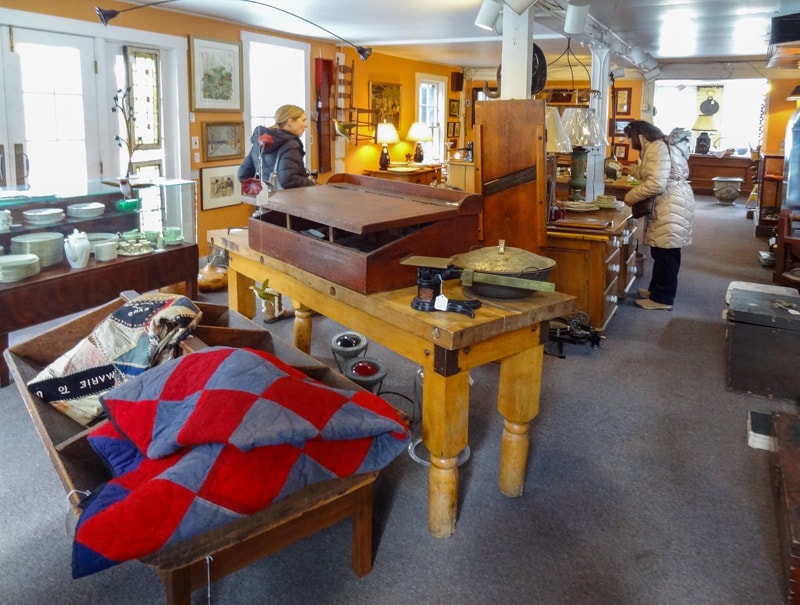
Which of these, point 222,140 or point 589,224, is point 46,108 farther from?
point 589,224

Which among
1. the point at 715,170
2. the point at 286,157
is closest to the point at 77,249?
the point at 286,157

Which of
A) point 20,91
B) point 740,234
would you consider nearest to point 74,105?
point 20,91

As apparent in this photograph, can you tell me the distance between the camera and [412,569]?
2.24 metres

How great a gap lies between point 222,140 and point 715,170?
10.9 metres

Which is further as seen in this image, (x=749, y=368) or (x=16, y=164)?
(x=16, y=164)

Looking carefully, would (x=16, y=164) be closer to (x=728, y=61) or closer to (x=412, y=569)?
(x=412, y=569)

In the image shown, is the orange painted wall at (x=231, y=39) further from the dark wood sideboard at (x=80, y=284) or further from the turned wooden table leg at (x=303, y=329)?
the turned wooden table leg at (x=303, y=329)

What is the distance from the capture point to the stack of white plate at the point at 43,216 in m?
3.74

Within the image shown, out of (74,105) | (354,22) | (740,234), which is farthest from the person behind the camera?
(740,234)

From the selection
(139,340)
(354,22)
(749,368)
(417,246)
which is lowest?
(749,368)

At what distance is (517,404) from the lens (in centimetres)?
251

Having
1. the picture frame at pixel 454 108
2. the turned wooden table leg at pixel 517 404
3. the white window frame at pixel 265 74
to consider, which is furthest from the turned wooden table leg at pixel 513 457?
the picture frame at pixel 454 108

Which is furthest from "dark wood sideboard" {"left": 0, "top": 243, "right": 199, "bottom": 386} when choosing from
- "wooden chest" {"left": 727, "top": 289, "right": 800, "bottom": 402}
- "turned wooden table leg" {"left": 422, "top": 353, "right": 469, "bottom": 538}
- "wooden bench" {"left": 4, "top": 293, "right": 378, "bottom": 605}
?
"wooden chest" {"left": 727, "top": 289, "right": 800, "bottom": 402}

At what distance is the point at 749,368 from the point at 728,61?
1003 cm
